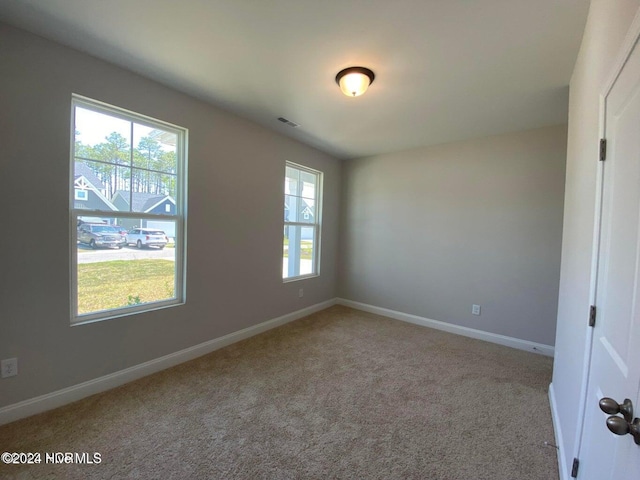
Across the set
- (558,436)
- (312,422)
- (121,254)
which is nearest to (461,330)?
(558,436)

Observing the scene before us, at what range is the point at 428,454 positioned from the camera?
167 cm

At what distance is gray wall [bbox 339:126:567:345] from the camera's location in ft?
10.2

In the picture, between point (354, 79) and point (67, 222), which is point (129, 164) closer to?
point (67, 222)

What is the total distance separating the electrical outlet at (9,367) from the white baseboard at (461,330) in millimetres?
3883

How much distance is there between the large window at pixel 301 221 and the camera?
13.0 feet

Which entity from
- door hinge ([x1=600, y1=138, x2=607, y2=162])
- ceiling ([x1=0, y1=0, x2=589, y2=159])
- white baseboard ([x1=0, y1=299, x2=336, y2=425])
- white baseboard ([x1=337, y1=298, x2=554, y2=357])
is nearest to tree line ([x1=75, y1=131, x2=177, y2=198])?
ceiling ([x1=0, y1=0, x2=589, y2=159])

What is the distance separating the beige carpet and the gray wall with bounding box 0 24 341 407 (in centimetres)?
35

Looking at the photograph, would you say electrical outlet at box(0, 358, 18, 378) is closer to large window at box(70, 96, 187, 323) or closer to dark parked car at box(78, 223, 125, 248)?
large window at box(70, 96, 187, 323)

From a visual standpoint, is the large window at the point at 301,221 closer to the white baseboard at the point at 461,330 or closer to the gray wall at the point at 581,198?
the white baseboard at the point at 461,330

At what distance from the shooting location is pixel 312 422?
191cm

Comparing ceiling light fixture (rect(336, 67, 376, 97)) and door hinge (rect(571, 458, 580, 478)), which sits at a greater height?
ceiling light fixture (rect(336, 67, 376, 97))

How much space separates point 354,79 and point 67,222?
2.38 m

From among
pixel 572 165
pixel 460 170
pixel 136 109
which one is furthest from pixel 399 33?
pixel 460 170

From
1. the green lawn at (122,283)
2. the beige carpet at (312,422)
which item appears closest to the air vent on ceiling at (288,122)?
the green lawn at (122,283)
